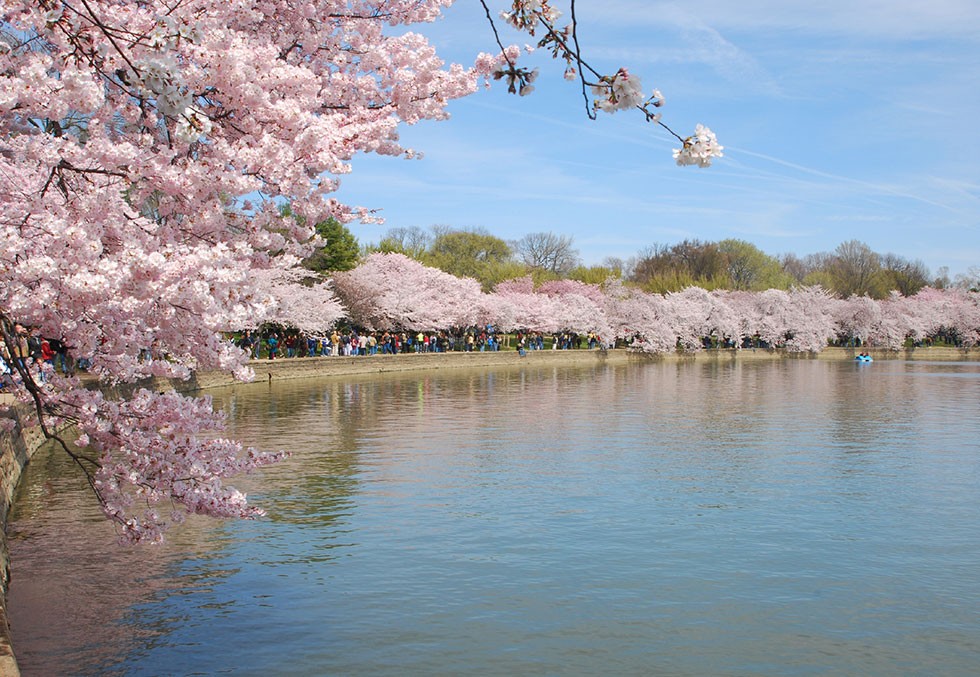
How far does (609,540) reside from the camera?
11602 millimetres

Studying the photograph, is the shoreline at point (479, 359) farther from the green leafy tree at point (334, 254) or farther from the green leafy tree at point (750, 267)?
the green leafy tree at point (750, 267)

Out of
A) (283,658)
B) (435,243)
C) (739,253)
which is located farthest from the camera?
(739,253)

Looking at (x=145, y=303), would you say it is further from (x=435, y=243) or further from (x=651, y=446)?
(x=435, y=243)

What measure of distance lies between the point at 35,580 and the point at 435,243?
89.9m

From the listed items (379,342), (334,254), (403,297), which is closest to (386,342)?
(379,342)

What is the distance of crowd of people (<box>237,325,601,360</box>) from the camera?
4431 centimetres

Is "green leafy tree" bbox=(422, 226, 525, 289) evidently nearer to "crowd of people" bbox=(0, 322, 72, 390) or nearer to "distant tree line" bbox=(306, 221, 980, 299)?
"distant tree line" bbox=(306, 221, 980, 299)

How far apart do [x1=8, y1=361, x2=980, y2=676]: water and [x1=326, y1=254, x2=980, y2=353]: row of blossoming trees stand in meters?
32.0

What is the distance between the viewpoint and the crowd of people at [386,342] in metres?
44.3

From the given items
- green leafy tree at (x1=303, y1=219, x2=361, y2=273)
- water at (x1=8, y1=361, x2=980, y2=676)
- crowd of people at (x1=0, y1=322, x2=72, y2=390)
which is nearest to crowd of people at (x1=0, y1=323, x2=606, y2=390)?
green leafy tree at (x1=303, y1=219, x2=361, y2=273)

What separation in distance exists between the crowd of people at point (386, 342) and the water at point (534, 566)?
1668 centimetres

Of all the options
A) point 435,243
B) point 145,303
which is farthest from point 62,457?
point 435,243

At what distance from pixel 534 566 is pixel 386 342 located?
43.1 m

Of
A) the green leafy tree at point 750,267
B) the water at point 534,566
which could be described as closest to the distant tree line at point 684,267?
the green leafy tree at point 750,267
